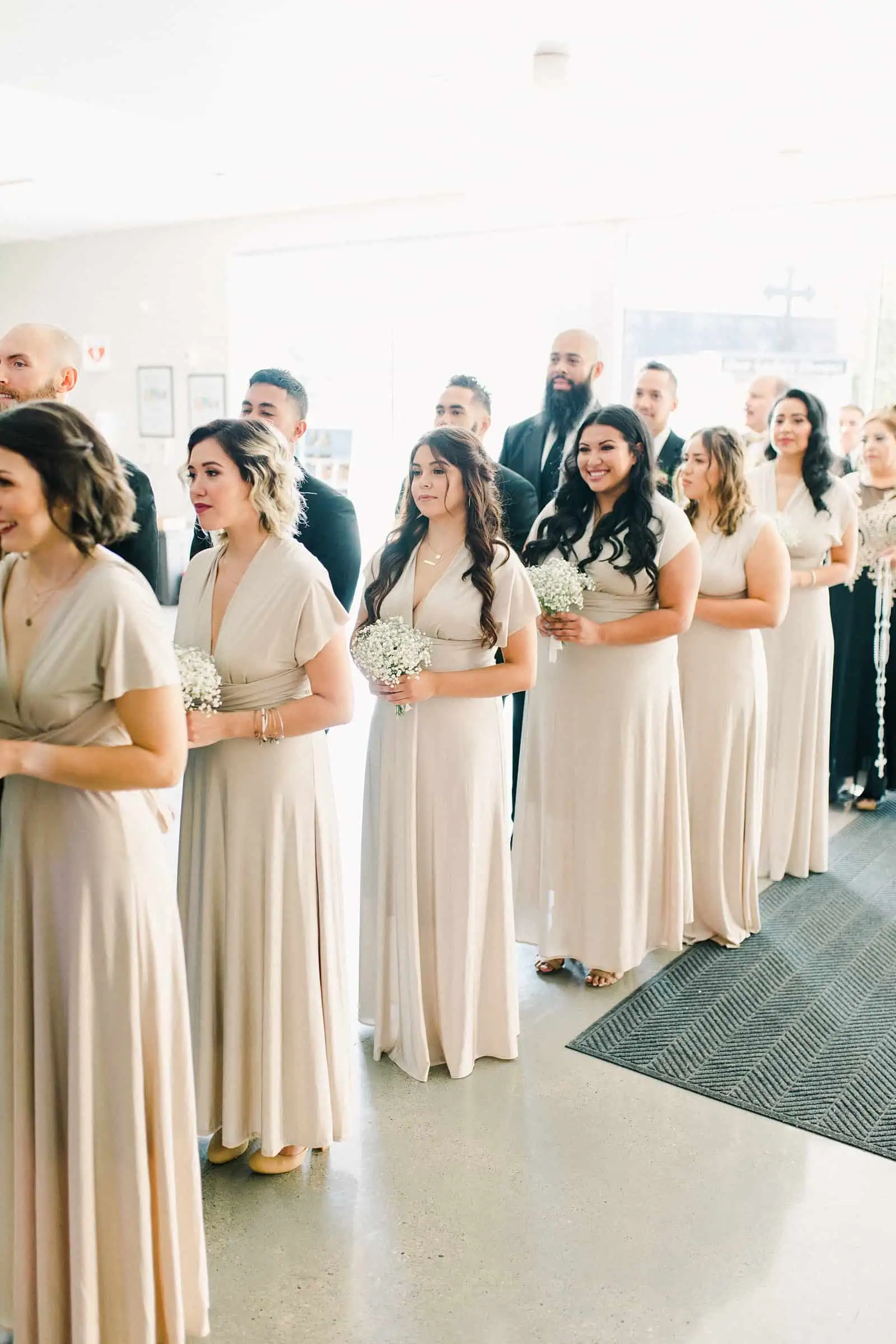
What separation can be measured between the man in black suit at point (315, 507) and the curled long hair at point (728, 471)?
1505 mm

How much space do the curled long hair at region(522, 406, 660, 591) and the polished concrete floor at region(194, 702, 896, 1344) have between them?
1.76 m

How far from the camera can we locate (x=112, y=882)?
2227 mm

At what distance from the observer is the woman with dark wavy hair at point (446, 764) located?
351 centimetres

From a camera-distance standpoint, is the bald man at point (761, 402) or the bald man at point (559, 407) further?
the bald man at point (761, 402)

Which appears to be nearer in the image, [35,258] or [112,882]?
[112,882]

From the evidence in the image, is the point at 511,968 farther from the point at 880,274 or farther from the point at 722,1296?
the point at 880,274

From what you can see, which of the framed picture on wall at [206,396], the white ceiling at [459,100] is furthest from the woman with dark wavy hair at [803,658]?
the framed picture on wall at [206,396]

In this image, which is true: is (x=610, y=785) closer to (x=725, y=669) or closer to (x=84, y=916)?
(x=725, y=669)

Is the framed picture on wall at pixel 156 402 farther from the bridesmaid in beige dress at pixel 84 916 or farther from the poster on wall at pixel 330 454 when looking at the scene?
the bridesmaid in beige dress at pixel 84 916

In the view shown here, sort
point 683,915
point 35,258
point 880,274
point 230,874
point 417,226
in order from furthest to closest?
point 35,258 → point 417,226 → point 880,274 → point 683,915 → point 230,874

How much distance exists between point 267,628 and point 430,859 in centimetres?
108

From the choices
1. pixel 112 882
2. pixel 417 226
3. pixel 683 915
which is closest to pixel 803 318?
pixel 417 226

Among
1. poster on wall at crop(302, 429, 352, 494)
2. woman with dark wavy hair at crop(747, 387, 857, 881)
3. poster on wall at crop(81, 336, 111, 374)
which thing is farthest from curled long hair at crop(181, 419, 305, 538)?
poster on wall at crop(81, 336, 111, 374)

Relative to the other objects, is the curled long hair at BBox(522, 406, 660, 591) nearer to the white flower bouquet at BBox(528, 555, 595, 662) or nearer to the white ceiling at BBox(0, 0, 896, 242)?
the white flower bouquet at BBox(528, 555, 595, 662)
